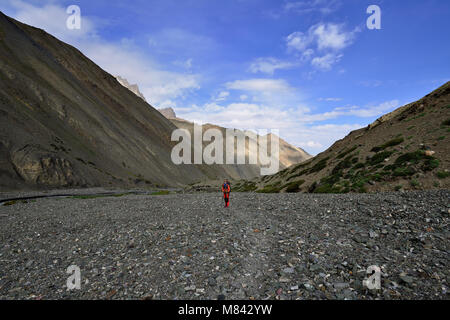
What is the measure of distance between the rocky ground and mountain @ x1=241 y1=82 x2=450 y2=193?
11274mm

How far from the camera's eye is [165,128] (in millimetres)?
165375

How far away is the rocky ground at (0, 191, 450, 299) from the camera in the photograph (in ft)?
25.3

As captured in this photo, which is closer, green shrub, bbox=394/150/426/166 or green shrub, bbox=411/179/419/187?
green shrub, bbox=411/179/419/187

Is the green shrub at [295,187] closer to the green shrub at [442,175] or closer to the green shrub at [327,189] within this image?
the green shrub at [327,189]

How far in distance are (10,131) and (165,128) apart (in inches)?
4132

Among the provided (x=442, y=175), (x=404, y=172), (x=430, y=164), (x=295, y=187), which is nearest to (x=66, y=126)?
(x=295, y=187)

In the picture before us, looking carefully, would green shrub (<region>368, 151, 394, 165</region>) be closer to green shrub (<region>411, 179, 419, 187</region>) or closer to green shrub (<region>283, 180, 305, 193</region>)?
green shrub (<region>411, 179, 419, 187</region>)

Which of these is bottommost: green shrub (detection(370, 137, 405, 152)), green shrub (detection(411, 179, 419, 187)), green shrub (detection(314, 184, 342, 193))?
green shrub (detection(314, 184, 342, 193))

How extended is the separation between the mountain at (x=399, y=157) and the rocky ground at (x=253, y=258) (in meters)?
11.3

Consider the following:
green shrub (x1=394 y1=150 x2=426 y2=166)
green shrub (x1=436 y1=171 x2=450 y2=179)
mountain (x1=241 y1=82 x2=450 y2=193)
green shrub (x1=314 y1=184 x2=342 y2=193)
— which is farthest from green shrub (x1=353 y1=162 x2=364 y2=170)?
green shrub (x1=436 y1=171 x2=450 y2=179)

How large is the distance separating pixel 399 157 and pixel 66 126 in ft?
321

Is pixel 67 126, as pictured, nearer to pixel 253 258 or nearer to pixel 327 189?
pixel 327 189

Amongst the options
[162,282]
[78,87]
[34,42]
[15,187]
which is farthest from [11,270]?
[34,42]

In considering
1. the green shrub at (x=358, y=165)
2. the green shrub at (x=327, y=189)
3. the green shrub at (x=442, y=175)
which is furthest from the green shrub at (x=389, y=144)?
the green shrub at (x=442, y=175)
